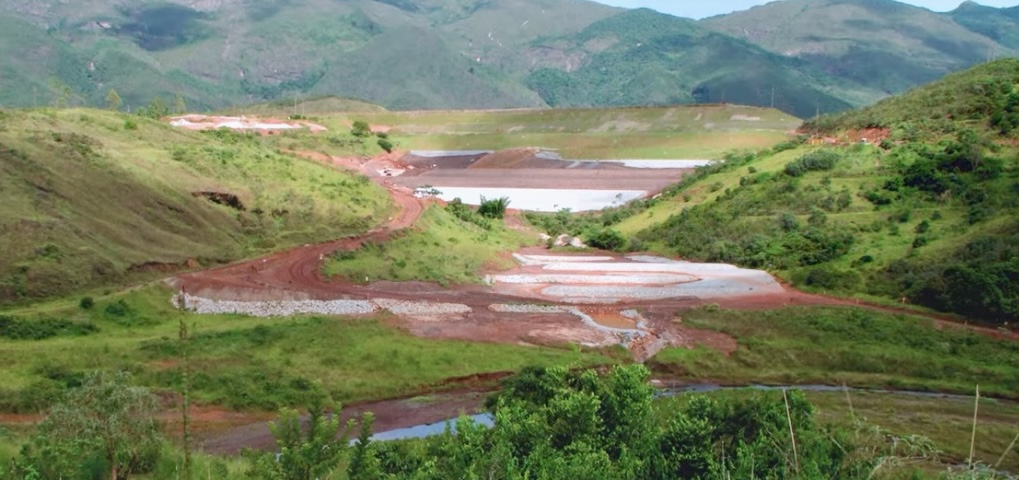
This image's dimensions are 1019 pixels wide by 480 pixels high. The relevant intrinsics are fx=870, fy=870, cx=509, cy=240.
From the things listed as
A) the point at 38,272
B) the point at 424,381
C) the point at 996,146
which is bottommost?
the point at 424,381

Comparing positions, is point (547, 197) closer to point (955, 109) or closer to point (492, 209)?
point (492, 209)

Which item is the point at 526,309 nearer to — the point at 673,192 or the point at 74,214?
the point at 74,214

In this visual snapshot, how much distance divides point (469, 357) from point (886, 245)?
26.8 metres

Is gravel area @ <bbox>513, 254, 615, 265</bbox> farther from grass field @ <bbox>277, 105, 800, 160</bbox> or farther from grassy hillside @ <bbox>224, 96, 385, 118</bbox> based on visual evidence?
grassy hillside @ <bbox>224, 96, 385, 118</bbox>

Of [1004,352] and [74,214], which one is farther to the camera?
[74,214]

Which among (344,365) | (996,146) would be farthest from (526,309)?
(996,146)

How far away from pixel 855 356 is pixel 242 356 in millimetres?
24904

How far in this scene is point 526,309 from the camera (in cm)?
4203

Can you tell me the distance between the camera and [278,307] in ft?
130

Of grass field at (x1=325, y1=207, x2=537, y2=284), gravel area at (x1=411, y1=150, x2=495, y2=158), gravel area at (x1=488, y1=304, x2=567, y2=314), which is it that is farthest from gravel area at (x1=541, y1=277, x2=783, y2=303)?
gravel area at (x1=411, y1=150, x2=495, y2=158)

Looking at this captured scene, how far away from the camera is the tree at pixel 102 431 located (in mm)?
16328

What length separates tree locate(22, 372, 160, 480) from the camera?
1633 cm

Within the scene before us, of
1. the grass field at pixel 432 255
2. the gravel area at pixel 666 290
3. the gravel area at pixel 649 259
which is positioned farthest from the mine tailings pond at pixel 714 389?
the gravel area at pixel 649 259

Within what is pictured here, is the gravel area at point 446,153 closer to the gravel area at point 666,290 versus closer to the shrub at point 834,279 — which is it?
the gravel area at point 666,290
